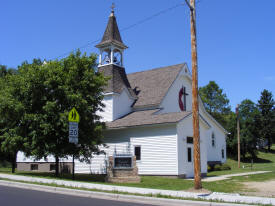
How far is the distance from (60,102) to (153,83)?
493 inches

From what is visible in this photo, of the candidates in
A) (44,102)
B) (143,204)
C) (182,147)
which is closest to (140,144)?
(182,147)

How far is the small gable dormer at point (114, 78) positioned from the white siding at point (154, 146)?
302 cm

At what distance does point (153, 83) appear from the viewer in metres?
29.8

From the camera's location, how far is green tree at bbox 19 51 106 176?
720 inches

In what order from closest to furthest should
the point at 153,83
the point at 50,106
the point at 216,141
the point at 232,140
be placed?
the point at 50,106 → the point at 153,83 → the point at 216,141 → the point at 232,140

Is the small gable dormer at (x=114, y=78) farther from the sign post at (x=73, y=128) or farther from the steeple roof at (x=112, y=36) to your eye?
the sign post at (x=73, y=128)

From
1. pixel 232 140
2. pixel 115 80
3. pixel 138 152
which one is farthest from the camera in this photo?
pixel 232 140

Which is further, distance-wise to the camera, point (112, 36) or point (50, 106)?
point (112, 36)

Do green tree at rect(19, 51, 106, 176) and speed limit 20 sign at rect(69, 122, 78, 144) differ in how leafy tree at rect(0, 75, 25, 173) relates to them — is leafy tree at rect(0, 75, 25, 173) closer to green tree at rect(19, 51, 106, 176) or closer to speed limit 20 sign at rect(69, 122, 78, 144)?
green tree at rect(19, 51, 106, 176)

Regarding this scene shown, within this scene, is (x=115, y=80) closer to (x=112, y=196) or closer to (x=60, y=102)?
(x=60, y=102)

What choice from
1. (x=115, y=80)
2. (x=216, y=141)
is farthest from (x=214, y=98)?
(x=115, y=80)

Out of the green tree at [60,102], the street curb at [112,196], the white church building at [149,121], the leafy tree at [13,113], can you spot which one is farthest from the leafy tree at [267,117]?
the street curb at [112,196]

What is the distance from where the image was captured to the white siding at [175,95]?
27281 millimetres

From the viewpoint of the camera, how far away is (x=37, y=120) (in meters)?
18.0
